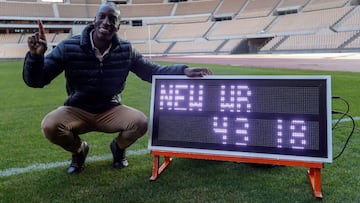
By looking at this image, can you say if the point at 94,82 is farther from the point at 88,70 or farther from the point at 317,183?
the point at 317,183

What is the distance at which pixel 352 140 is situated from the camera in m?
4.38

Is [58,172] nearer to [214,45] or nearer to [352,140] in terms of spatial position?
[352,140]

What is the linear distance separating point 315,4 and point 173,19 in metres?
20.9

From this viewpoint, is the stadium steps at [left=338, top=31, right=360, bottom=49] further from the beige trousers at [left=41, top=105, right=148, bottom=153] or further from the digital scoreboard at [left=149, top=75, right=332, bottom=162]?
the beige trousers at [left=41, top=105, right=148, bottom=153]

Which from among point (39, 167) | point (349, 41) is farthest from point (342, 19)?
point (39, 167)

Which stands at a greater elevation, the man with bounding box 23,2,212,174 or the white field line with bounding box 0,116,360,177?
the man with bounding box 23,2,212,174

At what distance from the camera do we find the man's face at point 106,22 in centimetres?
331

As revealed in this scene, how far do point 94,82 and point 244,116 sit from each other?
1.32 meters

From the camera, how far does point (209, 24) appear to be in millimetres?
50406

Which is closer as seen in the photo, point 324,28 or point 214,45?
point 324,28

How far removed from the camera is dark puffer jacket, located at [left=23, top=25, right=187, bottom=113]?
3.33 m

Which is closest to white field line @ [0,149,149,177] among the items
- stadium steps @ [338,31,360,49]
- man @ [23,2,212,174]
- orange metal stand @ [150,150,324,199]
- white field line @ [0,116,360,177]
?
white field line @ [0,116,360,177]

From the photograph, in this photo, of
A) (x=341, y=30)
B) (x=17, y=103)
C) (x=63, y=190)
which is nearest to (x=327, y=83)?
(x=63, y=190)

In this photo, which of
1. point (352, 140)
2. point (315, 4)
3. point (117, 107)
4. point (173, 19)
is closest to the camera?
point (117, 107)
